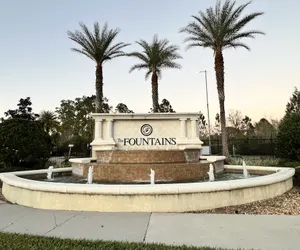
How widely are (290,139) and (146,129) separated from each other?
8380 millimetres

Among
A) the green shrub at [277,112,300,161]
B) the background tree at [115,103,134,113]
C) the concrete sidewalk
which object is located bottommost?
the concrete sidewalk

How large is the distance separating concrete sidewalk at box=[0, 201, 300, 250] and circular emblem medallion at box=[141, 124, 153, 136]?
825 centimetres

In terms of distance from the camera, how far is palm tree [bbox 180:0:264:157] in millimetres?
20031

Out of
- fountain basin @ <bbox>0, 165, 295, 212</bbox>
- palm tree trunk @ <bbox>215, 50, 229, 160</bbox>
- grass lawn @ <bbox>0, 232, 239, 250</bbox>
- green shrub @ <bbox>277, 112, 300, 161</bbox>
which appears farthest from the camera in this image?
palm tree trunk @ <bbox>215, 50, 229, 160</bbox>

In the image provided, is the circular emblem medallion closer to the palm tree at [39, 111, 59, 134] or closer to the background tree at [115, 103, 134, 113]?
the background tree at [115, 103, 134, 113]

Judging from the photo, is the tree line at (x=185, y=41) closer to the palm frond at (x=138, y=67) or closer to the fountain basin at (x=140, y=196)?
the palm frond at (x=138, y=67)

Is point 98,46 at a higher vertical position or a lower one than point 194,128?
higher

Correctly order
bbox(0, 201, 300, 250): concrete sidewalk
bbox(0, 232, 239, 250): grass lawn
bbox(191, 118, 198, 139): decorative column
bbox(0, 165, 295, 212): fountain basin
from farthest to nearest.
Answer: bbox(191, 118, 198, 139): decorative column < bbox(0, 165, 295, 212): fountain basin < bbox(0, 201, 300, 250): concrete sidewalk < bbox(0, 232, 239, 250): grass lawn

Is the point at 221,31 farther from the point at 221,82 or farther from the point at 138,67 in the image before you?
the point at 138,67

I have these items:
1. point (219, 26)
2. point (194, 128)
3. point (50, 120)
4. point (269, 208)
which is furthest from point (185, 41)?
point (50, 120)

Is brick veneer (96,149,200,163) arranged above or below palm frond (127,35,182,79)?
below

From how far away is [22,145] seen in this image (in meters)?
15.0

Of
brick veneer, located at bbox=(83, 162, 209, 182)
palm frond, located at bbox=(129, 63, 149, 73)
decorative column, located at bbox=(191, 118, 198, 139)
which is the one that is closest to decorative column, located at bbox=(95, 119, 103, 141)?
brick veneer, located at bbox=(83, 162, 209, 182)

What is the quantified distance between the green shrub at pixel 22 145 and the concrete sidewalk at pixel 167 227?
388 inches
